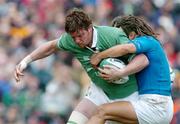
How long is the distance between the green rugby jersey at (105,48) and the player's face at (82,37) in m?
0.13

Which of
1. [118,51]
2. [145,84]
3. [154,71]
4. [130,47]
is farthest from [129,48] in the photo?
[145,84]

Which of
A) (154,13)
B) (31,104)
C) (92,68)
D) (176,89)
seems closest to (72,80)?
(31,104)

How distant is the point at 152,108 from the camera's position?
38.7 feet

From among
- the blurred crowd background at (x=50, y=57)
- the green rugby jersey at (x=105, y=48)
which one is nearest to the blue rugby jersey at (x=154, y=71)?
the green rugby jersey at (x=105, y=48)

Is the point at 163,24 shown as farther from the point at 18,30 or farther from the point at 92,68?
the point at 92,68

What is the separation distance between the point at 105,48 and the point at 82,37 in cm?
33

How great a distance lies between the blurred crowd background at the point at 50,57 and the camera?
17.6 m

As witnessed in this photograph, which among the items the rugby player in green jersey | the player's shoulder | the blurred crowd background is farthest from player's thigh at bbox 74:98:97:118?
the blurred crowd background

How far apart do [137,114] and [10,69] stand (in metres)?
7.23

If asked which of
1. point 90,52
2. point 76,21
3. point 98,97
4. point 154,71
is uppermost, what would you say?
point 76,21

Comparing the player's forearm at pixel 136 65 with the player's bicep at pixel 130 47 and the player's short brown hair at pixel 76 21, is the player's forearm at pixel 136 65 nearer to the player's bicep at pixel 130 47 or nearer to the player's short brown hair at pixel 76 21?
the player's bicep at pixel 130 47

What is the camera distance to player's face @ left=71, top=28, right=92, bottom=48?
11384mm

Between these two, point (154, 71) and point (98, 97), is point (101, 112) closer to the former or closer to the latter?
point (98, 97)

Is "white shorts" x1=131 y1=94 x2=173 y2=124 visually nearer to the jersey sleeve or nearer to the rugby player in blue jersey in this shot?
the rugby player in blue jersey
